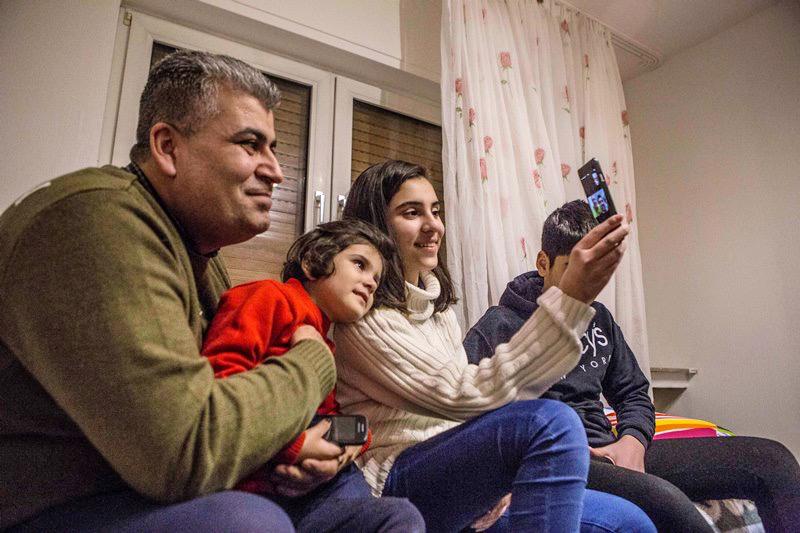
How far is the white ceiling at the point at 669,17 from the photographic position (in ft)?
7.63

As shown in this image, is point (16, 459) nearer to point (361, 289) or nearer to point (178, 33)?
point (361, 289)

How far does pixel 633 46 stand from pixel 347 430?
8.16 ft

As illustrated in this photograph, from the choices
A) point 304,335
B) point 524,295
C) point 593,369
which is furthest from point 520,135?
point 304,335

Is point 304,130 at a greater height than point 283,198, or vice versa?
point 304,130

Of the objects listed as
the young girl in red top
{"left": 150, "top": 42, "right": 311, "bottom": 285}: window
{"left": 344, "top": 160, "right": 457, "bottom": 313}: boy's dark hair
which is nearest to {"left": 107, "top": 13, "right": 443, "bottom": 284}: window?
{"left": 150, "top": 42, "right": 311, "bottom": 285}: window

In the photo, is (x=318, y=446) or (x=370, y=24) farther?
(x=370, y=24)

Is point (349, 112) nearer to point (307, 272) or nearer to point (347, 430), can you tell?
point (307, 272)

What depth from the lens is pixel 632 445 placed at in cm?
123

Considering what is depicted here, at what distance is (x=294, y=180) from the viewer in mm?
1938

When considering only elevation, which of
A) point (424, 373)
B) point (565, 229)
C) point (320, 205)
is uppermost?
point (320, 205)

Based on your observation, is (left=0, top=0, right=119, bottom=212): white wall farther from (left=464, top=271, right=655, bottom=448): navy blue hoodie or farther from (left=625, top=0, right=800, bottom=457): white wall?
(left=625, top=0, right=800, bottom=457): white wall

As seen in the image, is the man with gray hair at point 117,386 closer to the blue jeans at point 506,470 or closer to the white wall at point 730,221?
the blue jeans at point 506,470

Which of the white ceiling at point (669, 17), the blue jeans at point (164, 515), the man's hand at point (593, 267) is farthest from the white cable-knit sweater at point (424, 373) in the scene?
the white ceiling at point (669, 17)

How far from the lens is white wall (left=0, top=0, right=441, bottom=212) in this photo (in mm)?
1406
